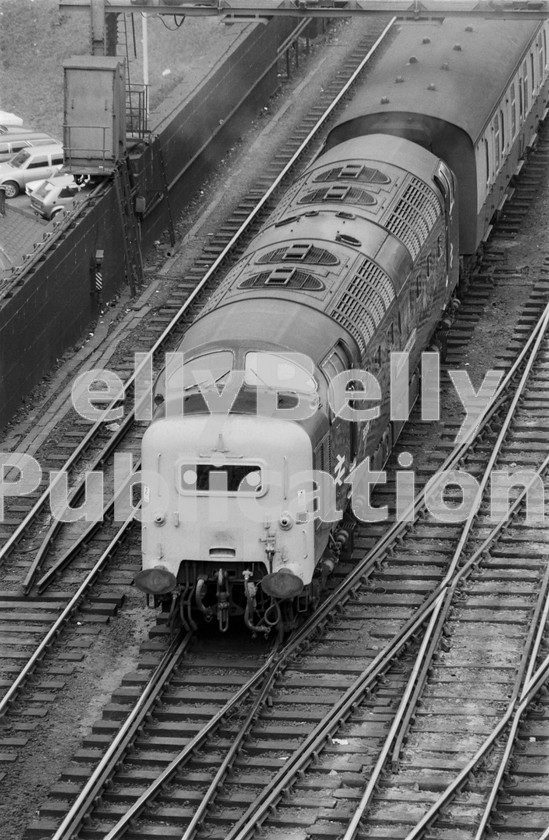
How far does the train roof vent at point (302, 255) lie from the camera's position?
23781 millimetres

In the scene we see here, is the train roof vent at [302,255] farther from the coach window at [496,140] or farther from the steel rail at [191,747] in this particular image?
the coach window at [496,140]

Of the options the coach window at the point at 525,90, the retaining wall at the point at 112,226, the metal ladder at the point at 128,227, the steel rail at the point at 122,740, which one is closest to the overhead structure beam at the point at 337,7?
the metal ladder at the point at 128,227

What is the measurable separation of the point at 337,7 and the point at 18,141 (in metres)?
16.1

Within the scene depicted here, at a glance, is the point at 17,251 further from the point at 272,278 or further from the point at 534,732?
the point at 534,732

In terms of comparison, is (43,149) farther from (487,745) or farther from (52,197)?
(487,745)

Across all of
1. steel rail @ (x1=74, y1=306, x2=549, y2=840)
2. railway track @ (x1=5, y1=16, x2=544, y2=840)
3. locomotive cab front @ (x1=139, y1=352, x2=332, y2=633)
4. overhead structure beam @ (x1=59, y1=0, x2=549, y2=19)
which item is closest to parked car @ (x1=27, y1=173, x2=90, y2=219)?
overhead structure beam @ (x1=59, y1=0, x2=549, y2=19)

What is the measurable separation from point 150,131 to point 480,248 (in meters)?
7.16

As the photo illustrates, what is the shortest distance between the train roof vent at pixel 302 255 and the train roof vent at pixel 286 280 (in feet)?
1.22

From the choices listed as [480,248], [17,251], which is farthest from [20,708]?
[17,251]

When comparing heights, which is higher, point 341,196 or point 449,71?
→ point 449,71

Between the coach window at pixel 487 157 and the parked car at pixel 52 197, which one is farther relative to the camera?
the parked car at pixel 52 197

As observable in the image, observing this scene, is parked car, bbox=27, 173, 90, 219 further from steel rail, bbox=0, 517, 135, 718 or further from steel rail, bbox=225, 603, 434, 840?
steel rail, bbox=225, 603, 434, 840

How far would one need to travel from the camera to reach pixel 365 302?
922 inches

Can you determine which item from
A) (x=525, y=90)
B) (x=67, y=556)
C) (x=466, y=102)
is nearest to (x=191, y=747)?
(x=67, y=556)
